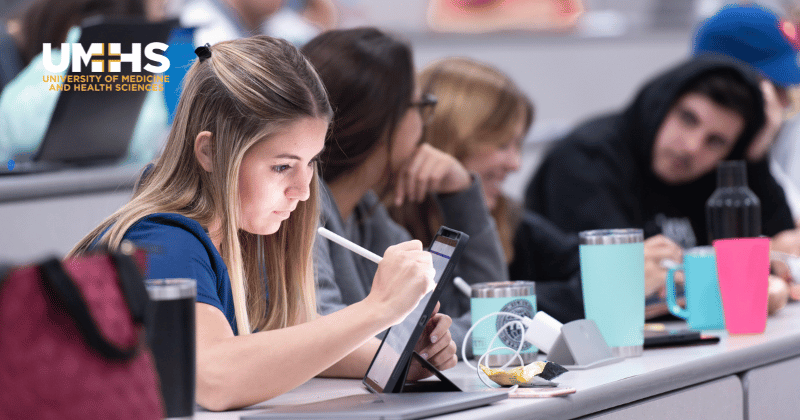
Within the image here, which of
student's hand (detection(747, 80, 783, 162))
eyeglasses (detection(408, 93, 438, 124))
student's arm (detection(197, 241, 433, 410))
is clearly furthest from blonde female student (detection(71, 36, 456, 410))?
student's hand (detection(747, 80, 783, 162))

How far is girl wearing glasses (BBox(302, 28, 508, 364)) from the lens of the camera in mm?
1345

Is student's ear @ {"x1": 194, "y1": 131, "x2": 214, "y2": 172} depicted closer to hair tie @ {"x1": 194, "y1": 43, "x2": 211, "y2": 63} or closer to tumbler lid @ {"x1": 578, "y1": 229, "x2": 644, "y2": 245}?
hair tie @ {"x1": 194, "y1": 43, "x2": 211, "y2": 63}

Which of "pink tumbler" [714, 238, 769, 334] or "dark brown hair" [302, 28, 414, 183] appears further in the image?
"dark brown hair" [302, 28, 414, 183]

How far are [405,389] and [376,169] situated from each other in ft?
1.93

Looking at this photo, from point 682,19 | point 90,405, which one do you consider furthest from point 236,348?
point 682,19

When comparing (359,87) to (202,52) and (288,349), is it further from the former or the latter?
(288,349)

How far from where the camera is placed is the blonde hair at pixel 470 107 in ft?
6.02

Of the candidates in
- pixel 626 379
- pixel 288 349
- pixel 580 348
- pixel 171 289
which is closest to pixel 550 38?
pixel 580 348

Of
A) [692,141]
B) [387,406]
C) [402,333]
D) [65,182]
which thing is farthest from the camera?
[692,141]

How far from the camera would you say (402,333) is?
911 mm

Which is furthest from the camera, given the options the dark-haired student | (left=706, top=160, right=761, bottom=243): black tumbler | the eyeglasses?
the dark-haired student

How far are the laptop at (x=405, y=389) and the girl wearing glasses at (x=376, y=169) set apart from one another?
27 centimetres

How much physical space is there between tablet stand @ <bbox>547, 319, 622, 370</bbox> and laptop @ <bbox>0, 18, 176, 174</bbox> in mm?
856

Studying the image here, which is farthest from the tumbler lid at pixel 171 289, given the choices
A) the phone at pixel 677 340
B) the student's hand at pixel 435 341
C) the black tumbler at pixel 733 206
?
the black tumbler at pixel 733 206
